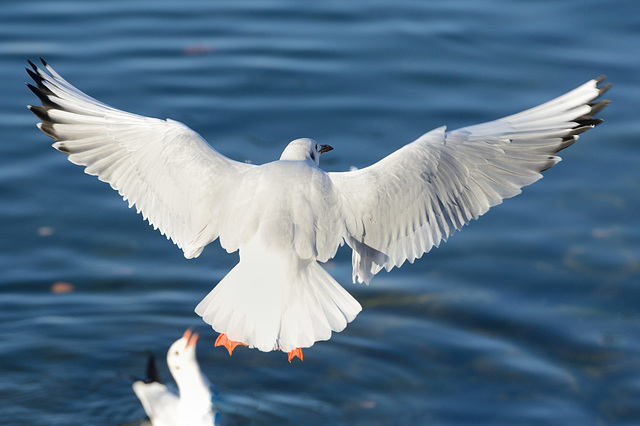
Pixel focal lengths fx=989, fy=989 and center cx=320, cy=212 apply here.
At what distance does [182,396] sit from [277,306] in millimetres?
1334

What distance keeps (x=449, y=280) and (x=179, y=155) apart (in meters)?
2.61

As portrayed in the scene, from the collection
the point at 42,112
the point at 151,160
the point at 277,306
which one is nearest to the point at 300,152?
the point at 151,160

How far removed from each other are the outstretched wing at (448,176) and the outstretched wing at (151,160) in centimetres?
73

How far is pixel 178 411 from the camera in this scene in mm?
6184

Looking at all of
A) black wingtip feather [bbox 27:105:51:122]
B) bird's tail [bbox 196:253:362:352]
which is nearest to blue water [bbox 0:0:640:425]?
bird's tail [bbox 196:253:362:352]

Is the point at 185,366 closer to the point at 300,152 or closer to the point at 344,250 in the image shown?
the point at 300,152

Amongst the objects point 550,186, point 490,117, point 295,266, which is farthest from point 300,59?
point 295,266

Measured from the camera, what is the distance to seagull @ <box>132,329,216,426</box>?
240 inches

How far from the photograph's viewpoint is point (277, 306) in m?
5.26

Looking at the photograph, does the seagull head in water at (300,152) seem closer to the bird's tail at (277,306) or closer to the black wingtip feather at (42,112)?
the bird's tail at (277,306)

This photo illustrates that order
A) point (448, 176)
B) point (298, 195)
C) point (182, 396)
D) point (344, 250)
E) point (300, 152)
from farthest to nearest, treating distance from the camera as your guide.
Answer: point (344, 250), point (182, 396), point (300, 152), point (448, 176), point (298, 195)

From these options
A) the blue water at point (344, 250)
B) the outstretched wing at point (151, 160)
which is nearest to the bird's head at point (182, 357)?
the blue water at point (344, 250)

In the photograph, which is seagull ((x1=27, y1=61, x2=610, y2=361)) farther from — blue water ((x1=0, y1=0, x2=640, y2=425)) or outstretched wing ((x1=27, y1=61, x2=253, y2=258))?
A: blue water ((x1=0, y1=0, x2=640, y2=425))

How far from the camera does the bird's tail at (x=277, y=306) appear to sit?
5.19 meters
